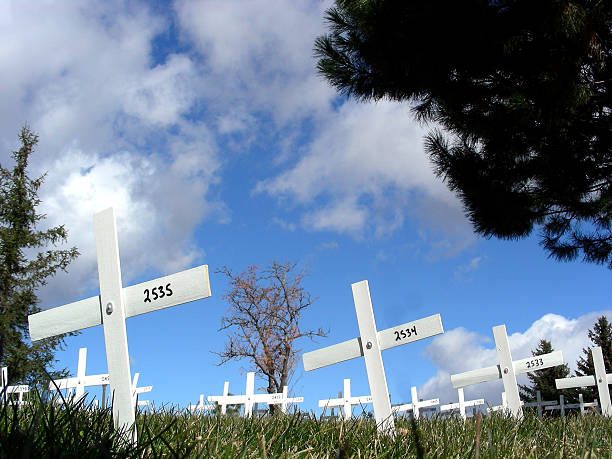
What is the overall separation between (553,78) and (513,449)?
5449mm

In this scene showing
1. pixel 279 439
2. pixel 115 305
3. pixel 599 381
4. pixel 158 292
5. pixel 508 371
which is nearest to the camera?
pixel 279 439

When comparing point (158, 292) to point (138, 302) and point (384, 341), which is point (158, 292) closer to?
point (138, 302)

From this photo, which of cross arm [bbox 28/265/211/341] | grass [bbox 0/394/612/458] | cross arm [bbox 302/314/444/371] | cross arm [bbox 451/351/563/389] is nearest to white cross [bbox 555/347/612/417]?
cross arm [bbox 451/351/563/389]

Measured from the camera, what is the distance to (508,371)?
7.40 metres

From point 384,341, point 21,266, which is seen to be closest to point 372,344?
point 384,341

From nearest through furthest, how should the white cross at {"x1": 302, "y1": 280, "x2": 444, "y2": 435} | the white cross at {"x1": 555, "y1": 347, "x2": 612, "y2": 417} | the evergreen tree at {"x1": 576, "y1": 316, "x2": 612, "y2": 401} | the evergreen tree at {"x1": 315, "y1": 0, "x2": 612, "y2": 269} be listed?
the white cross at {"x1": 302, "y1": 280, "x2": 444, "y2": 435} < the evergreen tree at {"x1": 315, "y1": 0, "x2": 612, "y2": 269} < the white cross at {"x1": 555, "y1": 347, "x2": 612, "y2": 417} < the evergreen tree at {"x1": 576, "y1": 316, "x2": 612, "y2": 401}

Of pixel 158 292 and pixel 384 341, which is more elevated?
pixel 158 292

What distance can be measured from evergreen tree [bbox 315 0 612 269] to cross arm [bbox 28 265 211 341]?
5.12m

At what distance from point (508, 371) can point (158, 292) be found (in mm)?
6007

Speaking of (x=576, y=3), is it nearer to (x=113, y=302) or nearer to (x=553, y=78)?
(x=553, y=78)

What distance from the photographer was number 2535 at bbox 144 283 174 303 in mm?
2811

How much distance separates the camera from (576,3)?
21.3 ft

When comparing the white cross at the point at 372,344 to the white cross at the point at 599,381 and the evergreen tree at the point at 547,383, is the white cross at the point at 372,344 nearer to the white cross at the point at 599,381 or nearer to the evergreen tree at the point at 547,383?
the white cross at the point at 599,381

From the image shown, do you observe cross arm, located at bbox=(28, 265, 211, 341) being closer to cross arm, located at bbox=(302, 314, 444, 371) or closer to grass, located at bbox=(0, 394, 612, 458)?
grass, located at bbox=(0, 394, 612, 458)
